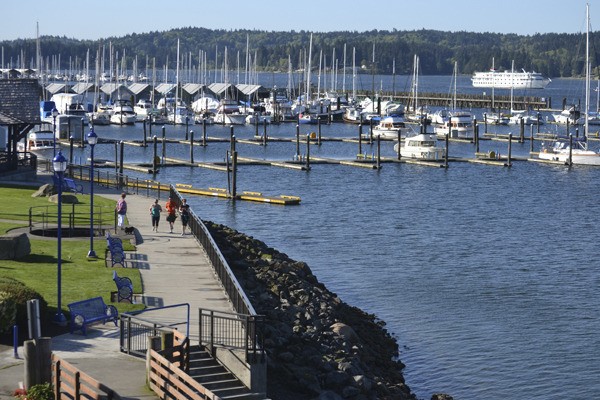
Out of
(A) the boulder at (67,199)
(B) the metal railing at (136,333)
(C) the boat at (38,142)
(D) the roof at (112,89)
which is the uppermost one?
(D) the roof at (112,89)

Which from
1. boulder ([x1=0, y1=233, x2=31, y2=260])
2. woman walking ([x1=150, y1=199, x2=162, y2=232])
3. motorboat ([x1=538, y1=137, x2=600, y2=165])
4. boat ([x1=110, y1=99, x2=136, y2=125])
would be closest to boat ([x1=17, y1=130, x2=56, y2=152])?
motorboat ([x1=538, y1=137, x2=600, y2=165])

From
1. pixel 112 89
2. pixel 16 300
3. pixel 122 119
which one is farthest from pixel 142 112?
pixel 16 300

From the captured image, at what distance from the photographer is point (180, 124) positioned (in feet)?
538

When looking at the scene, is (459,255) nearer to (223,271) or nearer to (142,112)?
(223,271)

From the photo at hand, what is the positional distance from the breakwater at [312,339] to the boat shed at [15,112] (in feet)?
64.0

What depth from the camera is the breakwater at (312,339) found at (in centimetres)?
3231

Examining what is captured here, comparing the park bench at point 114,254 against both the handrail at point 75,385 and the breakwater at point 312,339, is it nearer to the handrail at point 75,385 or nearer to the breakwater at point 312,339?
the breakwater at point 312,339

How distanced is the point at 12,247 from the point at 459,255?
2863 centimetres

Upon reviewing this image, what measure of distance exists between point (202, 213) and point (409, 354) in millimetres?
35765

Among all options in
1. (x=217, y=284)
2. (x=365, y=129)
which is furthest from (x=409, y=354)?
(x=365, y=129)

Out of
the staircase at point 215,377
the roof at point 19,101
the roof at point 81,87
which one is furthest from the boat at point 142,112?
the staircase at point 215,377

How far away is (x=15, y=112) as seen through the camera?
67562mm

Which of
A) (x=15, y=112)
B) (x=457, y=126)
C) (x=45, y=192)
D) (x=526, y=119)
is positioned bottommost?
(x=45, y=192)

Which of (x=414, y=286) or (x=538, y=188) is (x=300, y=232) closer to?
(x=414, y=286)
